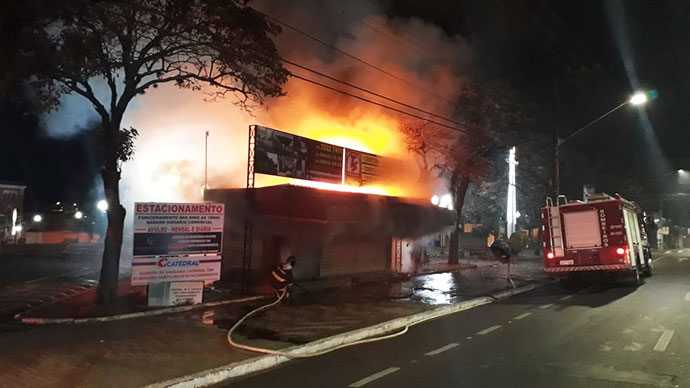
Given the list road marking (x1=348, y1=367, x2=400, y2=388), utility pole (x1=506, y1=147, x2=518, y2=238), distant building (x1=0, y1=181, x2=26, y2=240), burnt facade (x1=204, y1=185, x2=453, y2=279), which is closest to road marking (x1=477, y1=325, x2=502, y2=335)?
road marking (x1=348, y1=367, x2=400, y2=388)

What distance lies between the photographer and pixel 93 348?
6.73 metres

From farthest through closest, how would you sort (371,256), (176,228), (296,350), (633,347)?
(371,256), (176,228), (633,347), (296,350)

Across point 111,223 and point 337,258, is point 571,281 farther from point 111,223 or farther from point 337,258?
point 111,223

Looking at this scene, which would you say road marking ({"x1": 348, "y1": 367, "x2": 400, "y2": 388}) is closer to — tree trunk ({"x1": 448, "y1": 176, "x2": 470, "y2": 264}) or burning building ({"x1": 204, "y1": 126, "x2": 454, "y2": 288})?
burning building ({"x1": 204, "y1": 126, "x2": 454, "y2": 288})

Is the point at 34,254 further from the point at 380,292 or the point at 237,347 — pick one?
the point at 237,347

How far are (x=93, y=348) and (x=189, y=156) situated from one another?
11.3 metres

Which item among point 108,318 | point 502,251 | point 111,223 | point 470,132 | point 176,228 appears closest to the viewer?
point 108,318

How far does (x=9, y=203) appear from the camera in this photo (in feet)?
146

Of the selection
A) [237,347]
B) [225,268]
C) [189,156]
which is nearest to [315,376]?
[237,347]

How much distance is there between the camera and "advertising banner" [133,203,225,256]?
9758 millimetres

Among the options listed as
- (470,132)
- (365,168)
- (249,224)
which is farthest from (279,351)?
(470,132)

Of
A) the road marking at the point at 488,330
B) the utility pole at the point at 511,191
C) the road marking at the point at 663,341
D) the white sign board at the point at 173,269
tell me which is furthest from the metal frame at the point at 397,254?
the road marking at the point at 663,341

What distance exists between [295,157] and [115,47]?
5.73 meters

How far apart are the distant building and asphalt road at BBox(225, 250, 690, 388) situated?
44181 millimetres
